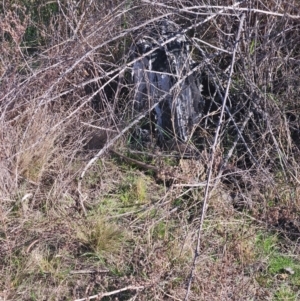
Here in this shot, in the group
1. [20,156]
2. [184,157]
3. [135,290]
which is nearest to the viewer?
[135,290]

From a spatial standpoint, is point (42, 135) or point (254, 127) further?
point (254, 127)

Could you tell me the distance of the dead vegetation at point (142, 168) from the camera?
126 inches

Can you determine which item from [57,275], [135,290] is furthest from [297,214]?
[57,275]

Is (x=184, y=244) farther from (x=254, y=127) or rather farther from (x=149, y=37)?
(x=149, y=37)

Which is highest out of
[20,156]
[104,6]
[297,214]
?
[104,6]

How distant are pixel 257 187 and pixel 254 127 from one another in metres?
0.41

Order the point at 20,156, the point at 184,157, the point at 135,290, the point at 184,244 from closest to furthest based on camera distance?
1. the point at 135,290
2. the point at 184,244
3. the point at 20,156
4. the point at 184,157

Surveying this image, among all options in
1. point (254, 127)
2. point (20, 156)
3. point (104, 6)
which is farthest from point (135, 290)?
point (104, 6)

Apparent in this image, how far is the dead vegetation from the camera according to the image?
3.21 m

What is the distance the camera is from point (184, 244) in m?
3.29

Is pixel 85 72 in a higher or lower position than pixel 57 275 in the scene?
higher

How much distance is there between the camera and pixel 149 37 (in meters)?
4.12

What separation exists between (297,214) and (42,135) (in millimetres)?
1361

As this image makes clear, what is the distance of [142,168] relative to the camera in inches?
156
